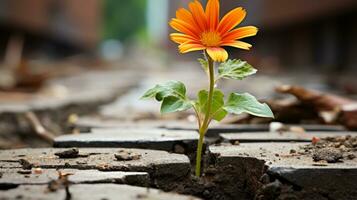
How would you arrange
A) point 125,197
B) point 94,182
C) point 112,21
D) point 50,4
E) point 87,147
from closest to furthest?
point 125,197
point 94,182
point 87,147
point 50,4
point 112,21

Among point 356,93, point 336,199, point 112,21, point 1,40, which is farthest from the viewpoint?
point 112,21

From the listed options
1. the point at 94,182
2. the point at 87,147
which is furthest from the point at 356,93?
the point at 94,182

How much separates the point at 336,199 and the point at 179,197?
1.71 ft

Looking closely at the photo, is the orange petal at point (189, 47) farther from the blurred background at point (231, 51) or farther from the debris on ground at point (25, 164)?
the blurred background at point (231, 51)

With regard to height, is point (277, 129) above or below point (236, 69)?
below

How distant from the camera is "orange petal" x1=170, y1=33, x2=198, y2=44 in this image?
175cm

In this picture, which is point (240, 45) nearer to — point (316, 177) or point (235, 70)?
point (235, 70)

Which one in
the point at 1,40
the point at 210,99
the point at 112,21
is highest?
the point at 112,21

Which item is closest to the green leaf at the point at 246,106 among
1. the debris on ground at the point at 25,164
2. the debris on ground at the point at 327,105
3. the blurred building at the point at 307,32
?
the debris on ground at the point at 25,164

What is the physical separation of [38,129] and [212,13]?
1.66 meters

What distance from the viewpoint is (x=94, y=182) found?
61.1 inches

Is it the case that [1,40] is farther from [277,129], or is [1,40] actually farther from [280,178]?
[280,178]

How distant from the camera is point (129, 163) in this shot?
1.81 meters

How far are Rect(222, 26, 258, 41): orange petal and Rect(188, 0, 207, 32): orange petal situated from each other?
8 centimetres
